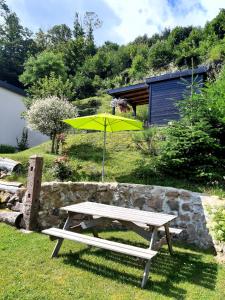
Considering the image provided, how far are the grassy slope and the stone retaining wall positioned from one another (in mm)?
739

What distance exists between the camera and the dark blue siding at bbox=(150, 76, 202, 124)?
12.5 metres

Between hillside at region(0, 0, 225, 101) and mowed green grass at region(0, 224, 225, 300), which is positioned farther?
hillside at region(0, 0, 225, 101)

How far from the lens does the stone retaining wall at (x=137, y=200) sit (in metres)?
5.31

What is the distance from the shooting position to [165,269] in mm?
3977

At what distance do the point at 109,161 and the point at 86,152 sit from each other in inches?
42.7

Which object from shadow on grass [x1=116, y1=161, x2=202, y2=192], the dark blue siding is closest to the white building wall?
the dark blue siding

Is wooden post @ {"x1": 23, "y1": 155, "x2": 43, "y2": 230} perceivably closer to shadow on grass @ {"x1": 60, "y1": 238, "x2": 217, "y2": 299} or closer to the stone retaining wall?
the stone retaining wall

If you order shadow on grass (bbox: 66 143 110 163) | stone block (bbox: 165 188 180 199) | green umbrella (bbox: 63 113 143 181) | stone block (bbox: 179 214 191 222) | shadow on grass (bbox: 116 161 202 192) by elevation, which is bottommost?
stone block (bbox: 179 214 191 222)

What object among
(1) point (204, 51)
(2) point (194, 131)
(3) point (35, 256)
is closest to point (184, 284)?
(3) point (35, 256)

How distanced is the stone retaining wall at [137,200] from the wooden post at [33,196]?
0.13 m

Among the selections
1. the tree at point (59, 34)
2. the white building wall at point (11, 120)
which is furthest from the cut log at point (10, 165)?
the tree at point (59, 34)

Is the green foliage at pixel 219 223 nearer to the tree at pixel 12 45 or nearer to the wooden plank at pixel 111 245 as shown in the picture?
the wooden plank at pixel 111 245

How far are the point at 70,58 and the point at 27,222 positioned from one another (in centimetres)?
2997

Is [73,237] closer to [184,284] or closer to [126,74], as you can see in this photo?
[184,284]
